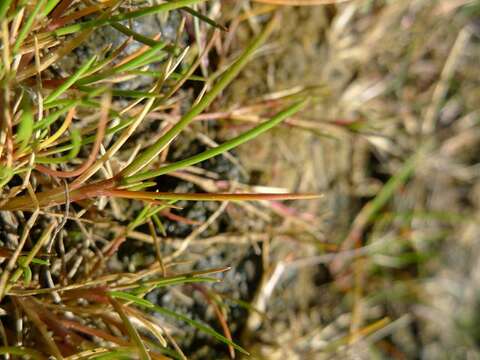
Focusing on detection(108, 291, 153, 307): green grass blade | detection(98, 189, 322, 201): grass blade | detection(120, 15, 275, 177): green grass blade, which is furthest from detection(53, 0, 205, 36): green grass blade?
detection(108, 291, 153, 307): green grass blade

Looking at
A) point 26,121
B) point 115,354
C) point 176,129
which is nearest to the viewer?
point 26,121

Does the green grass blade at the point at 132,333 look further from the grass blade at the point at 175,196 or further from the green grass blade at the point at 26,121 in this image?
the green grass blade at the point at 26,121

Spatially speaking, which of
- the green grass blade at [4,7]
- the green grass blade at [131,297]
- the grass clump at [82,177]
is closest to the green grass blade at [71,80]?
the grass clump at [82,177]

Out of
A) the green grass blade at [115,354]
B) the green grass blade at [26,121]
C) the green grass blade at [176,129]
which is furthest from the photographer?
the green grass blade at [115,354]

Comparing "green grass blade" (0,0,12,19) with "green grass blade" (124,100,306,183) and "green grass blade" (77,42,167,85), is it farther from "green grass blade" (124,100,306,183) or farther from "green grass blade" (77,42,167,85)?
"green grass blade" (124,100,306,183)

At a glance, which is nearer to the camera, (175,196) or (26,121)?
(26,121)

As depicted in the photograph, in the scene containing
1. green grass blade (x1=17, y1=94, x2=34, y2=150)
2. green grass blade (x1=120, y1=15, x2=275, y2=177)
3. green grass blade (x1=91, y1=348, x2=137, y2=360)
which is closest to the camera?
green grass blade (x1=17, y1=94, x2=34, y2=150)

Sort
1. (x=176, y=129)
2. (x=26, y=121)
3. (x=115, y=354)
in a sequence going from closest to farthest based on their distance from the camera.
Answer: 1. (x=26, y=121)
2. (x=176, y=129)
3. (x=115, y=354)

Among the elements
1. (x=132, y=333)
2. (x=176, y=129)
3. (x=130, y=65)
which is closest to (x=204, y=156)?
(x=176, y=129)

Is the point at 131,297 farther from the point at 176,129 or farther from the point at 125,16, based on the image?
the point at 125,16

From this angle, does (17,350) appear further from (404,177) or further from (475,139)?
(475,139)

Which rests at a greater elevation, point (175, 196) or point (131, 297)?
point (175, 196)
